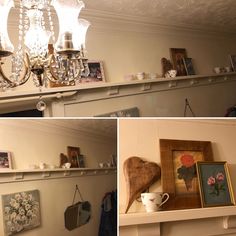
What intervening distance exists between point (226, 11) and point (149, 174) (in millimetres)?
1104

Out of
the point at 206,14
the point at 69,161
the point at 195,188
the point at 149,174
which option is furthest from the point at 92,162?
the point at 206,14

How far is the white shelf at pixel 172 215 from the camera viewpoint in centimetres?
122

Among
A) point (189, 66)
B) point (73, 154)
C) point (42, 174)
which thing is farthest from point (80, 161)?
point (189, 66)

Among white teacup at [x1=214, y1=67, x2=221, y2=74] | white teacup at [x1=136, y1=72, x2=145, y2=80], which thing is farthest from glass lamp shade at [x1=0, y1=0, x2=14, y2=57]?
white teacup at [x1=214, y1=67, x2=221, y2=74]

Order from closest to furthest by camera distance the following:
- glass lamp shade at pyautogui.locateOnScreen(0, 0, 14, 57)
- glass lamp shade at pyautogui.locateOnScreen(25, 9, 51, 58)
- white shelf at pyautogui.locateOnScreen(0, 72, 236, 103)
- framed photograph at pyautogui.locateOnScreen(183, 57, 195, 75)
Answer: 1. glass lamp shade at pyautogui.locateOnScreen(0, 0, 14, 57)
2. glass lamp shade at pyautogui.locateOnScreen(25, 9, 51, 58)
3. white shelf at pyautogui.locateOnScreen(0, 72, 236, 103)
4. framed photograph at pyautogui.locateOnScreen(183, 57, 195, 75)

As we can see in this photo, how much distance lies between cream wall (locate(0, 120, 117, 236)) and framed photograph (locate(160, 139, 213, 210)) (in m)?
0.24

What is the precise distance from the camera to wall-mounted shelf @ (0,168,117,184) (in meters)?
1.14

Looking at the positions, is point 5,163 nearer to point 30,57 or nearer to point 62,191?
point 62,191

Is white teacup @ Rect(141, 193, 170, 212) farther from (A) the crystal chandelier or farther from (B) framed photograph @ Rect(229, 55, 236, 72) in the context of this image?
(B) framed photograph @ Rect(229, 55, 236, 72)

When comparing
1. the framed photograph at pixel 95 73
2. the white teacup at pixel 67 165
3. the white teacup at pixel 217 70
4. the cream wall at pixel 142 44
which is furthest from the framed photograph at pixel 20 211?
the white teacup at pixel 217 70

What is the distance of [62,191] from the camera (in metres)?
1.18

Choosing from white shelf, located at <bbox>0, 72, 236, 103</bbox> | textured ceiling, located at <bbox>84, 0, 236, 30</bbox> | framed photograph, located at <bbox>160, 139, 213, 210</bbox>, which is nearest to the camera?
framed photograph, located at <bbox>160, 139, 213, 210</bbox>

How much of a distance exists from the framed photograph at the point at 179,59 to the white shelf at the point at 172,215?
84 centimetres

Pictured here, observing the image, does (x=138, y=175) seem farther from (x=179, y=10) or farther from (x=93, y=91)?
(x=179, y=10)
